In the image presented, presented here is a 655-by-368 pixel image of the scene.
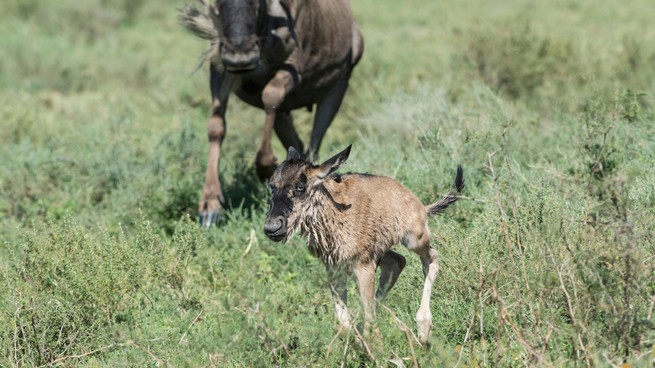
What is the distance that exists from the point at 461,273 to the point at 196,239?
166cm

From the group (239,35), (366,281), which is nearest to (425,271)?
(366,281)

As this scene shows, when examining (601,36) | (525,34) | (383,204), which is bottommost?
(601,36)

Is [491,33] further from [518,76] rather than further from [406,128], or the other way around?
[406,128]

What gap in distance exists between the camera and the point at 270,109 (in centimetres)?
780

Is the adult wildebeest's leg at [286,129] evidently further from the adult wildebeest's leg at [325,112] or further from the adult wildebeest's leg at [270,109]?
the adult wildebeest's leg at [270,109]

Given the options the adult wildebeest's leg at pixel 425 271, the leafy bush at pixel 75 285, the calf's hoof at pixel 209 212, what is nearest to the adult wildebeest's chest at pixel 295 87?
the calf's hoof at pixel 209 212

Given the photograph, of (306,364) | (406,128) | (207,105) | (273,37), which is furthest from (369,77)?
(306,364)

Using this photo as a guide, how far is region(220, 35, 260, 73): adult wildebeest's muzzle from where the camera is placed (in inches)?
282

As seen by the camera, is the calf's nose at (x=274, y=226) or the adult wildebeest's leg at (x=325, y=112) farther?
the adult wildebeest's leg at (x=325, y=112)

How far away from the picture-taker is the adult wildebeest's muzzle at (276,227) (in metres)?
4.88

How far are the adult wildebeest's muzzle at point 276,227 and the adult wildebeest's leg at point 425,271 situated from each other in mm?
859

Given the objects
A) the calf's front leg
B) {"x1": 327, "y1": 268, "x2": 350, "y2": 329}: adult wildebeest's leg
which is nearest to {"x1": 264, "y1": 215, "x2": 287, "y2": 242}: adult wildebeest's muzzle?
{"x1": 327, "y1": 268, "x2": 350, "y2": 329}: adult wildebeest's leg

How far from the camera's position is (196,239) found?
593cm

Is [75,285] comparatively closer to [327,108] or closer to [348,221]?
[348,221]
